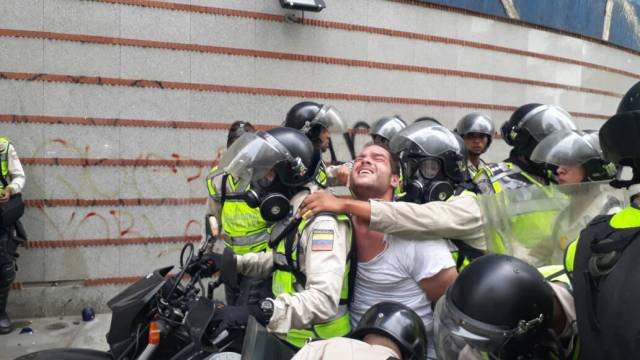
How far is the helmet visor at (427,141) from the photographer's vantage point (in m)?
3.22

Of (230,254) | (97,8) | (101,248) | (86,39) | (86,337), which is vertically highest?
(97,8)

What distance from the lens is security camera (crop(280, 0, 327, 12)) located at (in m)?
5.85

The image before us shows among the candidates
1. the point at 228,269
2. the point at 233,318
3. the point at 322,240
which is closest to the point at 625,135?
the point at 322,240

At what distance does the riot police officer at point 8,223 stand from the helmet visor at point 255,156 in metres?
3.00

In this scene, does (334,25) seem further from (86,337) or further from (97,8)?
Result: (86,337)

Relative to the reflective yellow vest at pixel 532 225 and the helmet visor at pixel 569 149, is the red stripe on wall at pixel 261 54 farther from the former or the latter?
the reflective yellow vest at pixel 532 225

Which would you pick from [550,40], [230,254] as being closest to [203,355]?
[230,254]

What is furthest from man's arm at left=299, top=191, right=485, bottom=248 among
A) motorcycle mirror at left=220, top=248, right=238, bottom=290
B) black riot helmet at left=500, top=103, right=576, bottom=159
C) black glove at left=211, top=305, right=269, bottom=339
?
black riot helmet at left=500, top=103, right=576, bottom=159

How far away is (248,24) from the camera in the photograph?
5945mm

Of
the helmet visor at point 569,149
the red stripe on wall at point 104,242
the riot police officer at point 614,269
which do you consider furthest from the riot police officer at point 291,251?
the red stripe on wall at point 104,242

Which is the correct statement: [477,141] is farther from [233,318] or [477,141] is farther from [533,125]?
[233,318]

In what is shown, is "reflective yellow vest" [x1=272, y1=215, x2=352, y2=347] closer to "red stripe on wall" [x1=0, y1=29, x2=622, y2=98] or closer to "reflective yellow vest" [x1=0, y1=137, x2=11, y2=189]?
"reflective yellow vest" [x1=0, y1=137, x2=11, y2=189]

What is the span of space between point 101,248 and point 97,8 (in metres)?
2.59

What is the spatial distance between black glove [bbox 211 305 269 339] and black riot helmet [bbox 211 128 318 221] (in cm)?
85
